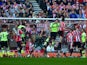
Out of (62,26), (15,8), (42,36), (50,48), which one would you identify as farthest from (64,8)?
(50,48)

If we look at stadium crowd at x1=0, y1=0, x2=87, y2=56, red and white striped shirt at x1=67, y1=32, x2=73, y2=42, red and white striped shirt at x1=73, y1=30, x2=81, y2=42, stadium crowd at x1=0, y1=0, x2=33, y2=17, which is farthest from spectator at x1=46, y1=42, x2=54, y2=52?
stadium crowd at x1=0, y1=0, x2=33, y2=17

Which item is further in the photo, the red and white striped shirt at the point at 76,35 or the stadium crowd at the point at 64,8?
the stadium crowd at the point at 64,8

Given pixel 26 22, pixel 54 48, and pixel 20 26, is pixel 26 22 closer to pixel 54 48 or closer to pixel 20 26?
pixel 20 26

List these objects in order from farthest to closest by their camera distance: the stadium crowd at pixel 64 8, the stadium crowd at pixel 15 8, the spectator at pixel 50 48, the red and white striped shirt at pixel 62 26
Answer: the stadium crowd at pixel 64 8, the stadium crowd at pixel 15 8, the red and white striped shirt at pixel 62 26, the spectator at pixel 50 48

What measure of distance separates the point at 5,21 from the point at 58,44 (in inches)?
114

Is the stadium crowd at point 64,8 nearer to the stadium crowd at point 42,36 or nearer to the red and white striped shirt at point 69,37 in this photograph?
the stadium crowd at point 42,36

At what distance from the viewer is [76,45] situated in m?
19.0

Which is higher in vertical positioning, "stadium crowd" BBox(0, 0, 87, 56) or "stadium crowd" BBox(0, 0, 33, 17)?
"stadium crowd" BBox(0, 0, 33, 17)

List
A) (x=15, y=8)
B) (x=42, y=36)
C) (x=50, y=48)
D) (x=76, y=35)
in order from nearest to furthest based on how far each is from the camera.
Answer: (x=50, y=48)
(x=42, y=36)
(x=76, y=35)
(x=15, y=8)

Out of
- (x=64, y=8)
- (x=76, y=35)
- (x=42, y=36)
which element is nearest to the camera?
(x=42, y=36)

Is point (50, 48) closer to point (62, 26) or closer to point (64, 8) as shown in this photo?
point (62, 26)

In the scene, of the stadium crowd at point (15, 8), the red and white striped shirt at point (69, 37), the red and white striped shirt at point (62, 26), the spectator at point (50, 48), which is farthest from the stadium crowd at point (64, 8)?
the spectator at point (50, 48)

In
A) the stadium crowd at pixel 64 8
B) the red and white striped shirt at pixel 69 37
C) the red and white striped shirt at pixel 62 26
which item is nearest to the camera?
the red and white striped shirt at pixel 69 37

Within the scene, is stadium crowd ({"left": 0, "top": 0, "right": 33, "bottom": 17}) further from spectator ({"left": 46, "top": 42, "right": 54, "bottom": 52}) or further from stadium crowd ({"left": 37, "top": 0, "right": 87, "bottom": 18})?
spectator ({"left": 46, "top": 42, "right": 54, "bottom": 52})
